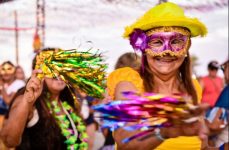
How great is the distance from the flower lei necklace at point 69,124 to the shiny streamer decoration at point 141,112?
5.36ft

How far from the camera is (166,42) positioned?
Answer: 9.53 ft

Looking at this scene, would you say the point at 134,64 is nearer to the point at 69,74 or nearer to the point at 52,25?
the point at 52,25

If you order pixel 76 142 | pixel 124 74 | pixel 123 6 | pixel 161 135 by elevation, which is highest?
pixel 123 6

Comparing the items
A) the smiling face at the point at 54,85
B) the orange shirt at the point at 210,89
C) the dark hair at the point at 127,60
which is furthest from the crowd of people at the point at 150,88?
the orange shirt at the point at 210,89

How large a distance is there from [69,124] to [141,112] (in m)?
1.92

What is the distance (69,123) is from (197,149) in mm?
1414

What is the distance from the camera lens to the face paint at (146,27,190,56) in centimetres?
290

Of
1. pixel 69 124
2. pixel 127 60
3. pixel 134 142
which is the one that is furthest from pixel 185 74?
pixel 127 60

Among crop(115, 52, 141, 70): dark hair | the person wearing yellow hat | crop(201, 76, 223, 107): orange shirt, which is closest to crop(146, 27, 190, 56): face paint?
the person wearing yellow hat

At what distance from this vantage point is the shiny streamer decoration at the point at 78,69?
3.25 m

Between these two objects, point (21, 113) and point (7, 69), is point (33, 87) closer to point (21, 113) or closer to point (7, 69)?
point (21, 113)

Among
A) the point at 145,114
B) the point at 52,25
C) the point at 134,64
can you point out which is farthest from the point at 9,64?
the point at 145,114

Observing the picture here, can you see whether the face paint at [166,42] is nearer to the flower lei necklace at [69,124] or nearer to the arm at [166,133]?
the arm at [166,133]

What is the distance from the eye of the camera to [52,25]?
629 cm
